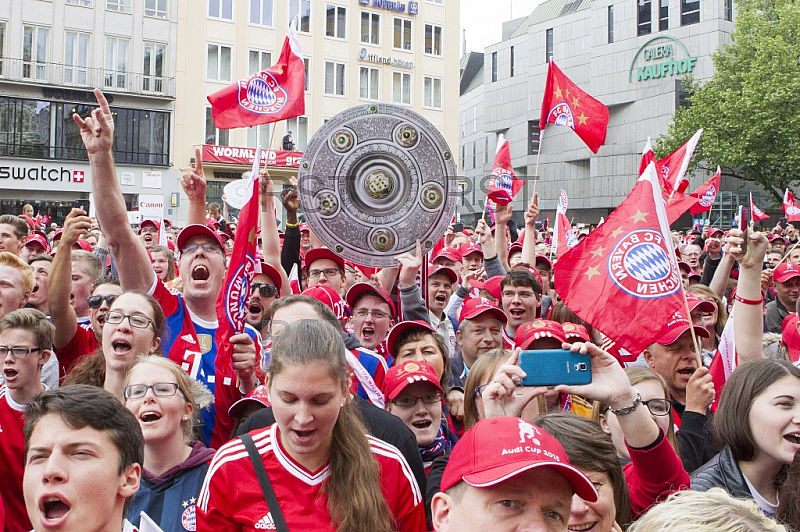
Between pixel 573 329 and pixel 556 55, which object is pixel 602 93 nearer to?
pixel 556 55

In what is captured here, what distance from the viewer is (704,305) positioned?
6.06 m

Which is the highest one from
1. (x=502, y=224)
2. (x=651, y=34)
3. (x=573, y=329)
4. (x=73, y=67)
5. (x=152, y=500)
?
(x=651, y=34)

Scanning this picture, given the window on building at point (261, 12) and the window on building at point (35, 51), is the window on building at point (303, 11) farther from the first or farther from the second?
the window on building at point (35, 51)

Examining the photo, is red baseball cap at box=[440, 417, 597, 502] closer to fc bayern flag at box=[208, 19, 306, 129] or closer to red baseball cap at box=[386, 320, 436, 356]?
red baseball cap at box=[386, 320, 436, 356]

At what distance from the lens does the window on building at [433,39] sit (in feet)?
140

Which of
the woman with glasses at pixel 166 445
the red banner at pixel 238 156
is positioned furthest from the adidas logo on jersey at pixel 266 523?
the red banner at pixel 238 156

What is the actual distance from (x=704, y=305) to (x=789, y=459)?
2.84m

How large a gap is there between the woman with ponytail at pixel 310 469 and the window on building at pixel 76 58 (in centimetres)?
3668

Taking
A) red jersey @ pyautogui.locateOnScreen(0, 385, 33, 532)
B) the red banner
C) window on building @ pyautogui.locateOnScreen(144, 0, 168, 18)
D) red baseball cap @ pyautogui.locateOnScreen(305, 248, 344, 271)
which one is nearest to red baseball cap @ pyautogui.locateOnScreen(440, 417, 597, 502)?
red jersey @ pyautogui.locateOnScreen(0, 385, 33, 532)

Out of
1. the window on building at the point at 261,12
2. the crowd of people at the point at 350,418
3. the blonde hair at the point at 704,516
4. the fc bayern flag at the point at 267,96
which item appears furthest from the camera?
the window on building at the point at 261,12

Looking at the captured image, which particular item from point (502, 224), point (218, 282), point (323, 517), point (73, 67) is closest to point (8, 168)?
point (73, 67)

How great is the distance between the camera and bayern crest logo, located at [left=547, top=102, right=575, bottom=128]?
11016 mm

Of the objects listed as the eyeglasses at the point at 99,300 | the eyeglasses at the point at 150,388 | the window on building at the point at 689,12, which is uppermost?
the window on building at the point at 689,12

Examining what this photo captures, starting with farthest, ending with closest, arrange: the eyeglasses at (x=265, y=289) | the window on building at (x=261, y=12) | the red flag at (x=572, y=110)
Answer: the window on building at (x=261, y=12) → the red flag at (x=572, y=110) → the eyeglasses at (x=265, y=289)
